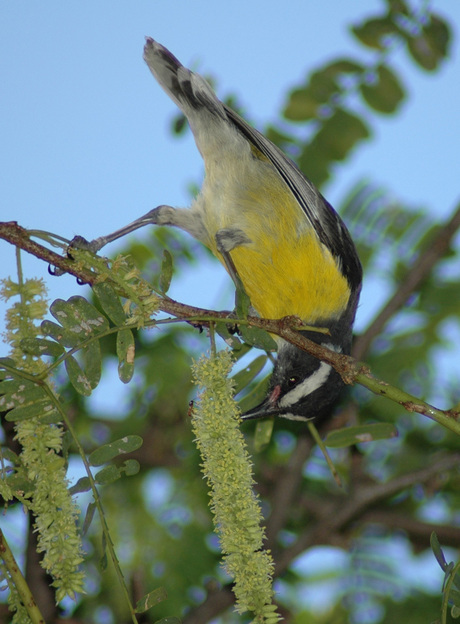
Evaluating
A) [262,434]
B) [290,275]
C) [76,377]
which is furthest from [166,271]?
[290,275]

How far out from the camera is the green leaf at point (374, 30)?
4.31 meters

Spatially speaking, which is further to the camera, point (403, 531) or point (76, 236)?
point (403, 531)

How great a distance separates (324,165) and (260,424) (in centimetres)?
173

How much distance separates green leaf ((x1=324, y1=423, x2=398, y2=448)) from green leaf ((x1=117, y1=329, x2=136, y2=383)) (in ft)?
3.87

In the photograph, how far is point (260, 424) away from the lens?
3.76m

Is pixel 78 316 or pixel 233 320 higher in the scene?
pixel 78 316

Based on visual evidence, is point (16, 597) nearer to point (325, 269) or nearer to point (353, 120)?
point (325, 269)

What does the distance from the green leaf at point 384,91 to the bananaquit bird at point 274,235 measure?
0.73 meters

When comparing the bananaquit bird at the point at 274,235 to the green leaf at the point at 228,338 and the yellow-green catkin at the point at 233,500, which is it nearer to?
the green leaf at the point at 228,338

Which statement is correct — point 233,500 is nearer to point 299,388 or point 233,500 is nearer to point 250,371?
point 250,371

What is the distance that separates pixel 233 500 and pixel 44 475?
20.5 inches

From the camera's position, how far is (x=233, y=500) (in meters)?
2.00

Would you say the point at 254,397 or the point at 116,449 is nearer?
the point at 116,449

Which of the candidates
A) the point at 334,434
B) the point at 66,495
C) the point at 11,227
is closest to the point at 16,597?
the point at 66,495
